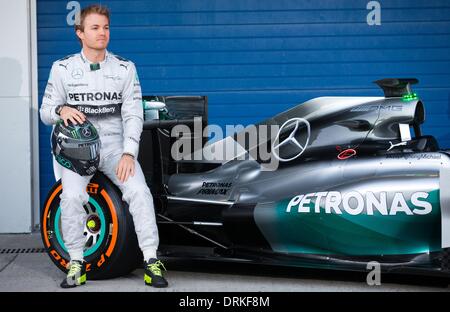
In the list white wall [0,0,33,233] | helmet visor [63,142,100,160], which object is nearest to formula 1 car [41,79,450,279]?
helmet visor [63,142,100,160]

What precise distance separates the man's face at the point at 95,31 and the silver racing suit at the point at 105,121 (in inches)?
4.3

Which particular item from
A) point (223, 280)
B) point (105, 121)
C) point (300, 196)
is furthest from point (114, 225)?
point (300, 196)

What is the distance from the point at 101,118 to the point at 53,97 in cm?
29

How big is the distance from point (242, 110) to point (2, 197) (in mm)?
2109

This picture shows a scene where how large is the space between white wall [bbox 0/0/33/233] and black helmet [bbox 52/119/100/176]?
86.8 inches

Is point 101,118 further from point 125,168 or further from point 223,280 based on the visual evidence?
point 223,280

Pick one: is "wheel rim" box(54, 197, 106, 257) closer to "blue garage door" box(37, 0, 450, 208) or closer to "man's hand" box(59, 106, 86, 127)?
"man's hand" box(59, 106, 86, 127)

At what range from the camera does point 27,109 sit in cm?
659

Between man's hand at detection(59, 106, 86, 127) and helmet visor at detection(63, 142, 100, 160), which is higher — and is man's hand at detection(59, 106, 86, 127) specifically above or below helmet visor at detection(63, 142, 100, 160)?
above

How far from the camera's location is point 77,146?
174 inches

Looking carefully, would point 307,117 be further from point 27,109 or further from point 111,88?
point 27,109

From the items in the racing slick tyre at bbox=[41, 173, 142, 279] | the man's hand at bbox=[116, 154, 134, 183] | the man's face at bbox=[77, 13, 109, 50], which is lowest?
the racing slick tyre at bbox=[41, 173, 142, 279]

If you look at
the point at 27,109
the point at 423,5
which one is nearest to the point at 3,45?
the point at 27,109

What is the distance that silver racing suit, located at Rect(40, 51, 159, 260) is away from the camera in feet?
14.7
